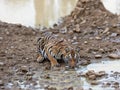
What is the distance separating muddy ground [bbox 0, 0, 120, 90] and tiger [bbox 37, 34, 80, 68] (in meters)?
Result: 0.15

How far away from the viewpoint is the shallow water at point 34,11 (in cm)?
1330

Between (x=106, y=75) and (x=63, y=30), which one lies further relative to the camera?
(x=63, y=30)

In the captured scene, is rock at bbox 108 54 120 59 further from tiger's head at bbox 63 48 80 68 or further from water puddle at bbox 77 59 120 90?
→ tiger's head at bbox 63 48 80 68

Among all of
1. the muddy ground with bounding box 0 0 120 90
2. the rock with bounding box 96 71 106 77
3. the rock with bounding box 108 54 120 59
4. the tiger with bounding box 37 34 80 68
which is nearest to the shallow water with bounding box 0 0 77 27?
the muddy ground with bounding box 0 0 120 90

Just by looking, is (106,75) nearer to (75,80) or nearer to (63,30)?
(75,80)

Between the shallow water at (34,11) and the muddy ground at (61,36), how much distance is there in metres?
1.42

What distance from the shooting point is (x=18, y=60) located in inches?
336

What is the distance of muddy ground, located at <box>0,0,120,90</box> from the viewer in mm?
7492

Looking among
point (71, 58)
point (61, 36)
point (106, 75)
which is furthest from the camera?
point (61, 36)

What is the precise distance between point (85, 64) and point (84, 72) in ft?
1.49

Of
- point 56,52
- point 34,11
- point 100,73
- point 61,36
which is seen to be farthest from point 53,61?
point 34,11

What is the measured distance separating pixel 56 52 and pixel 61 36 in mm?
2198

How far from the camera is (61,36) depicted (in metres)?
10.3

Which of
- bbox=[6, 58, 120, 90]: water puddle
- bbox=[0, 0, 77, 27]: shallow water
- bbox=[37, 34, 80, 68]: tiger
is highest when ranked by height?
bbox=[0, 0, 77, 27]: shallow water
